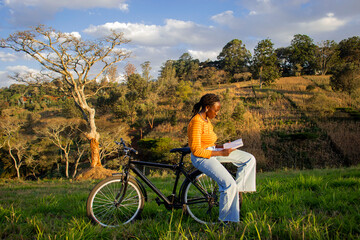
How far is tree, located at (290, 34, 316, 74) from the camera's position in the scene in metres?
44.8

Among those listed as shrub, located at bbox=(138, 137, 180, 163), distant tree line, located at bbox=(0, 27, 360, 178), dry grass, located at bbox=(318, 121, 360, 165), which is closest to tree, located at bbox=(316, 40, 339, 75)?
distant tree line, located at bbox=(0, 27, 360, 178)

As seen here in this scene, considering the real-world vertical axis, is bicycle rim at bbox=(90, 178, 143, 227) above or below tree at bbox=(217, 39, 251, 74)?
below

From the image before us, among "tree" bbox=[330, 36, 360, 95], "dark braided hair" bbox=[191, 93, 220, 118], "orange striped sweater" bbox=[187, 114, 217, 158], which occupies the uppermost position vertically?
"tree" bbox=[330, 36, 360, 95]

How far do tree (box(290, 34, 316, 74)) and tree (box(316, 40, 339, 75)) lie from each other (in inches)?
40.3

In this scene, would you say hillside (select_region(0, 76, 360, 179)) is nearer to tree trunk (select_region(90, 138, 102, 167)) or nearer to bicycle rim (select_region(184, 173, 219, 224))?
tree trunk (select_region(90, 138, 102, 167))

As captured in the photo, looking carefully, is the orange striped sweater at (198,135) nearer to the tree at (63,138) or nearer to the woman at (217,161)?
the woman at (217,161)

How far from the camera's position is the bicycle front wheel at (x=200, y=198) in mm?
2912

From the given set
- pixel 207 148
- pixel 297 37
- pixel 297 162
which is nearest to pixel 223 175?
pixel 207 148

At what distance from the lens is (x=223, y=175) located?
8.54ft

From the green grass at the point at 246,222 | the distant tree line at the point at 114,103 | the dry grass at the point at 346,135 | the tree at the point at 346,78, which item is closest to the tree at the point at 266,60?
the distant tree line at the point at 114,103

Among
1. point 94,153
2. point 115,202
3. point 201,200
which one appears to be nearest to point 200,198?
point 201,200

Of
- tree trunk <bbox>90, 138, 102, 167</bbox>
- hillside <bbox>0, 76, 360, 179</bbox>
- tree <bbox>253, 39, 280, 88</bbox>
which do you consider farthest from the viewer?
tree <bbox>253, 39, 280, 88</bbox>

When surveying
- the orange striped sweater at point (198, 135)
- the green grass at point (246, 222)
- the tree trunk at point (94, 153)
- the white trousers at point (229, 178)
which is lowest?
the tree trunk at point (94, 153)

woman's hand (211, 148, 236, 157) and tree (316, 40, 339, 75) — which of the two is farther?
tree (316, 40, 339, 75)
